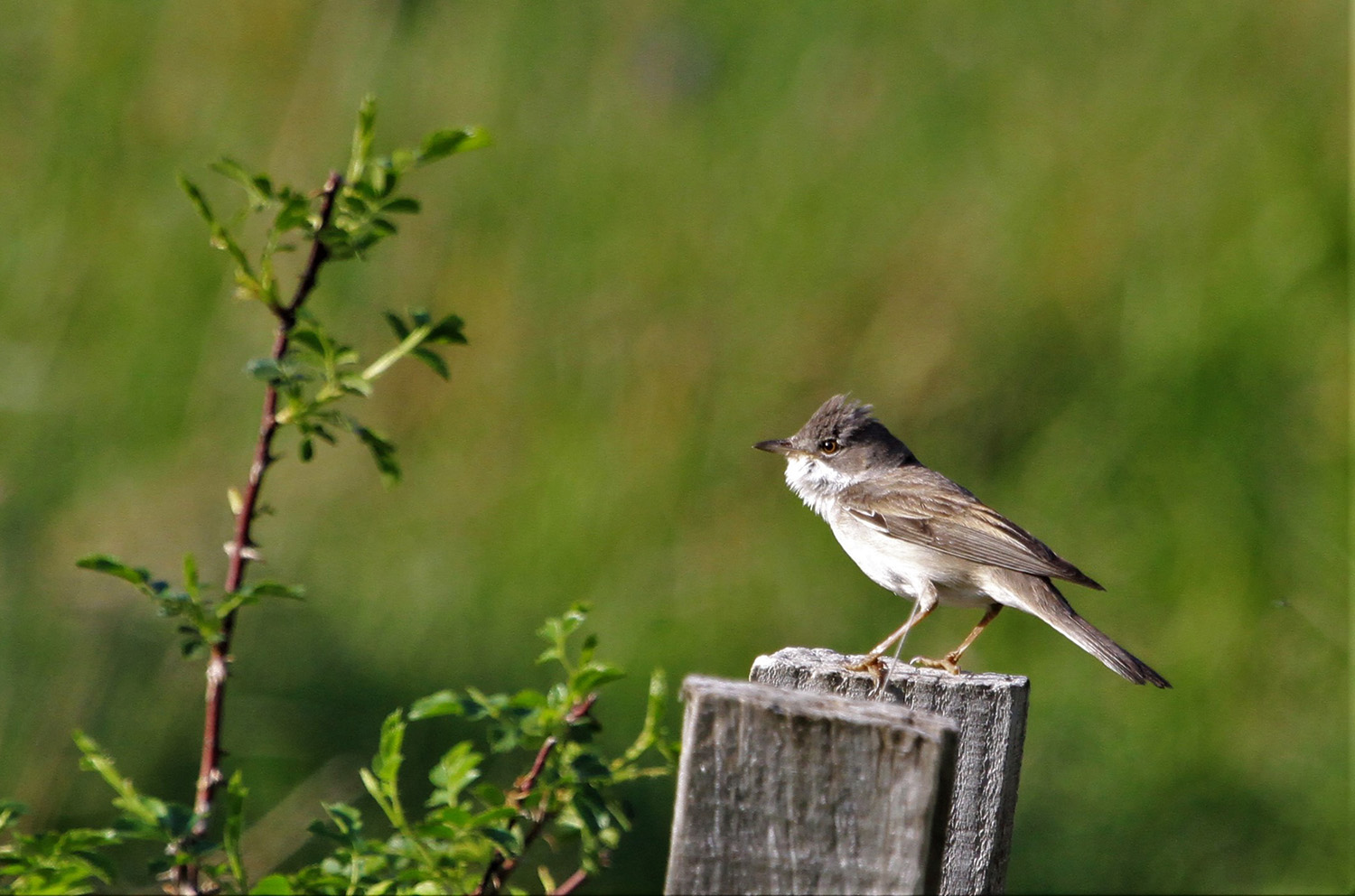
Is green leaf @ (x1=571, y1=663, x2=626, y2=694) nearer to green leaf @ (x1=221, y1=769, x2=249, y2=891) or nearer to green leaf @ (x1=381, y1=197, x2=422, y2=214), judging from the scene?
green leaf @ (x1=221, y1=769, x2=249, y2=891)

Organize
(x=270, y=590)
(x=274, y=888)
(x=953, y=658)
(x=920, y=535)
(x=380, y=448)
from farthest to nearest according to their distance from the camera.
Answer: (x=920, y=535)
(x=953, y=658)
(x=380, y=448)
(x=270, y=590)
(x=274, y=888)

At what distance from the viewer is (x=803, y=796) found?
1697 millimetres

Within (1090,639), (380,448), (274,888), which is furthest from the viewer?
(1090,639)

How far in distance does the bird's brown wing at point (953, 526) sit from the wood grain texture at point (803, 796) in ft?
7.16

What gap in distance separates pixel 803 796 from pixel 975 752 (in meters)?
0.94

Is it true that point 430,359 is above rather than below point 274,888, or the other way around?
above

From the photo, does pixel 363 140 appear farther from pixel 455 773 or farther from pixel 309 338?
pixel 455 773

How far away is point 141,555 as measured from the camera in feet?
20.2

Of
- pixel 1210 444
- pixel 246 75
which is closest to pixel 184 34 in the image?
pixel 246 75

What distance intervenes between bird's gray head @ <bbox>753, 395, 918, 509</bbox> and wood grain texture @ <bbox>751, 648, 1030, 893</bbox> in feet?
6.98

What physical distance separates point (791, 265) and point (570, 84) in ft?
5.12

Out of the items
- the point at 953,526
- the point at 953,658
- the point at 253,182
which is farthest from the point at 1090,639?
the point at 253,182

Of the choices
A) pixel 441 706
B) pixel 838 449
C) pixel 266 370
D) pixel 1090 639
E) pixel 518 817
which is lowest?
pixel 518 817

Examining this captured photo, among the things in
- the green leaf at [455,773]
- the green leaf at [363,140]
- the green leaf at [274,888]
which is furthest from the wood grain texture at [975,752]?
the green leaf at [363,140]
